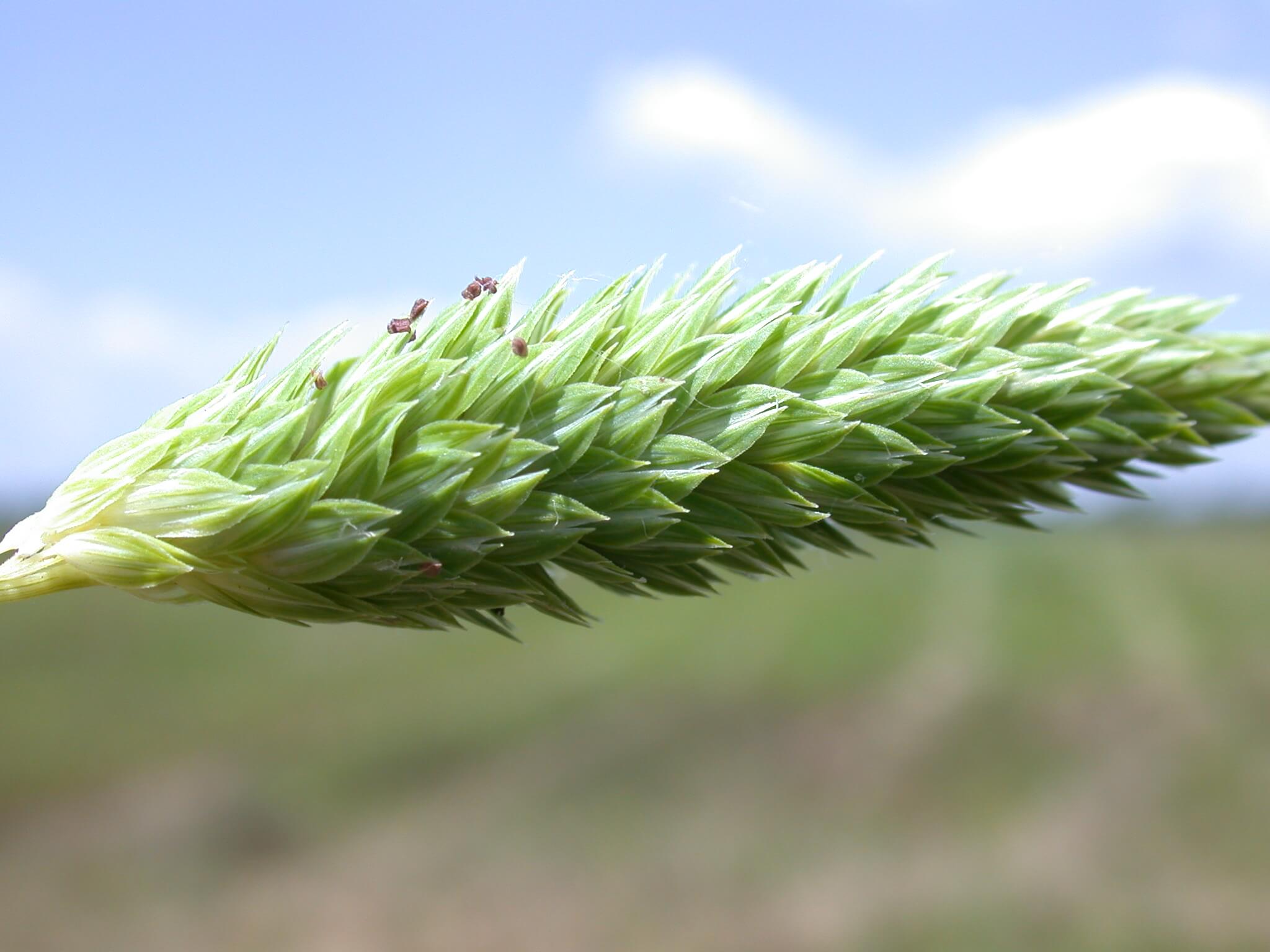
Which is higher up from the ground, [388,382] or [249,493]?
[388,382]

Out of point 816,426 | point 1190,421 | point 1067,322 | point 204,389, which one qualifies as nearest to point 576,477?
point 816,426

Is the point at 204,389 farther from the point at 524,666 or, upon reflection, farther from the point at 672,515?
the point at 524,666

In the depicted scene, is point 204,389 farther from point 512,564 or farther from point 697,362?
point 697,362

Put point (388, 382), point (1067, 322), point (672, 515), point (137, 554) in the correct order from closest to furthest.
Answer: point (137, 554), point (388, 382), point (672, 515), point (1067, 322)

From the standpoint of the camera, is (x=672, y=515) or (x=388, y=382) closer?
(x=388, y=382)

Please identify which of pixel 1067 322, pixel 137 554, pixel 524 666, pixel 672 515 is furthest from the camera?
pixel 524 666

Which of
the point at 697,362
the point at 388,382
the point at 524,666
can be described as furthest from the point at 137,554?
the point at 524,666
